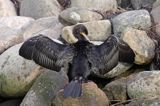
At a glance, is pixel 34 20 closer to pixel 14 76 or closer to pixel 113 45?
pixel 14 76

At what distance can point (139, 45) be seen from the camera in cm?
733

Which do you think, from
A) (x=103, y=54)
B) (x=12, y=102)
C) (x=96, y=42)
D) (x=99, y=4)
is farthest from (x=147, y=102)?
(x=99, y=4)

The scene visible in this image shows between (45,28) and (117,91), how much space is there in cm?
208

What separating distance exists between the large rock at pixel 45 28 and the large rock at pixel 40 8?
1.23 feet

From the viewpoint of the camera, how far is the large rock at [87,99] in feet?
20.9

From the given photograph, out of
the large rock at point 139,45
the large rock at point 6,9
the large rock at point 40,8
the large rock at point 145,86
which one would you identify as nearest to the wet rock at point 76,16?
the large rock at point 139,45

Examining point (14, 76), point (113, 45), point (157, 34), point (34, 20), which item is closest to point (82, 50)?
point (113, 45)

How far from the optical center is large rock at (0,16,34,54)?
7.98m

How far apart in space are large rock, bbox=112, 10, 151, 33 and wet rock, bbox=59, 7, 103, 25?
37 centimetres

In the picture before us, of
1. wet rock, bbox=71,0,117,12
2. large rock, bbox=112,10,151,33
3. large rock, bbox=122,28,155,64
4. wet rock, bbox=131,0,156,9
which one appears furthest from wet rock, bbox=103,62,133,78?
wet rock, bbox=131,0,156,9

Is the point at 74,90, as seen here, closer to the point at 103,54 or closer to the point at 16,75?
the point at 103,54

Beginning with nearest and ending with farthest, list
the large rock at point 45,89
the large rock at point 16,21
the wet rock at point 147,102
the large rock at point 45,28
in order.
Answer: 1. the wet rock at point 147,102
2. the large rock at point 45,89
3. the large rock at point 45,28
4. the large rock at point 16,21

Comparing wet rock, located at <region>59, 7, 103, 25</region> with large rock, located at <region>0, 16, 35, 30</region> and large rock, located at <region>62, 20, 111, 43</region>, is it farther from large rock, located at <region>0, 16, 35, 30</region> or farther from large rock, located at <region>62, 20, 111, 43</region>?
large rock, located at <region>0, 16, 35, 30</region>

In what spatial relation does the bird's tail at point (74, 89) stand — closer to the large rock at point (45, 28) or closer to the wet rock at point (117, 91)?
the wet rock at point (117, 91)
